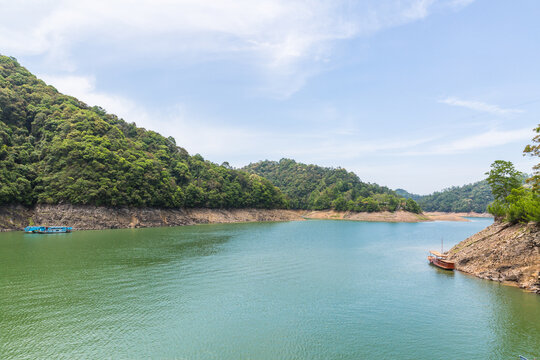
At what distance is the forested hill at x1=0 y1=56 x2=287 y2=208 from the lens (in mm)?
58875

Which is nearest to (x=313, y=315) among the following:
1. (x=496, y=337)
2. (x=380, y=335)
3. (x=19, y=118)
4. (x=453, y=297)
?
(x=380, y=335)

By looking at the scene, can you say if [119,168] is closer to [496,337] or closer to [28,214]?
[28,214]

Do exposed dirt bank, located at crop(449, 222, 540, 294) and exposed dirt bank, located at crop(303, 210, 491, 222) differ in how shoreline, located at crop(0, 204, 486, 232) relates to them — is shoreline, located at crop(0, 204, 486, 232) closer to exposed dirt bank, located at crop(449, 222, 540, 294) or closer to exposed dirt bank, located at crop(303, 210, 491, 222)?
exposed dirt bank, located at crop(303, 210, 491, 222)

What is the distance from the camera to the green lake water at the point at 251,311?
13.1m

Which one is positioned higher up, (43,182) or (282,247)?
(43,182)

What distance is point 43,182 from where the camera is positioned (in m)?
59.1

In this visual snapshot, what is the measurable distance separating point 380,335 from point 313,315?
3.79m

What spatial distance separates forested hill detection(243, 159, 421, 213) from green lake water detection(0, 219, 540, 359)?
327ft

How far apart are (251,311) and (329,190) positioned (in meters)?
130

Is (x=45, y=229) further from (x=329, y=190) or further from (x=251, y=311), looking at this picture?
(x=329, y=190)

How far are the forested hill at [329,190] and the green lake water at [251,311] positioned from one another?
9953 cm

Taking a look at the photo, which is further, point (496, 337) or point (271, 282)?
point (271, 282)

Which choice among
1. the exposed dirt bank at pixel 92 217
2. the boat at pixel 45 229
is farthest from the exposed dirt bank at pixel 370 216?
the boat at pixel 45 229

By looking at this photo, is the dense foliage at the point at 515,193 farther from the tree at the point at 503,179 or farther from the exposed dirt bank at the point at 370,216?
the exposed dirt bank at the point at 370,216
